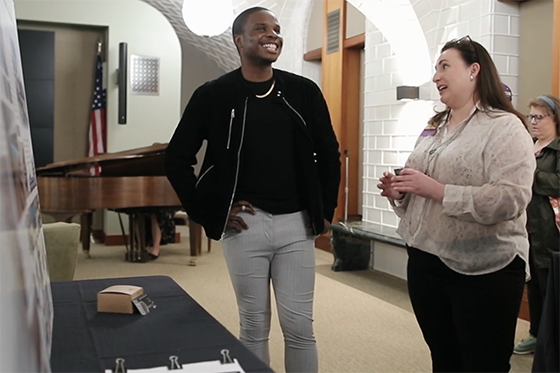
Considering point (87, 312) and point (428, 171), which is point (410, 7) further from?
point (87, 312)

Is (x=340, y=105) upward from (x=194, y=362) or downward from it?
upward

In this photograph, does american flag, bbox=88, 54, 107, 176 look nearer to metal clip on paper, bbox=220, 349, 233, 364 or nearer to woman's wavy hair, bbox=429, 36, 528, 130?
woman's wavy hair, bbox=429, 36, 528, 130

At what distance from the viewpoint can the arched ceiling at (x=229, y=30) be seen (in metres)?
7.07

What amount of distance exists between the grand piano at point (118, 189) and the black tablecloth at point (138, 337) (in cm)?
393

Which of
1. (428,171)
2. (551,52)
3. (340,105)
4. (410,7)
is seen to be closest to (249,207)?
(428,171)

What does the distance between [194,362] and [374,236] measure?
398 cm

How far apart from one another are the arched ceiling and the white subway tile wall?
5.57 feet

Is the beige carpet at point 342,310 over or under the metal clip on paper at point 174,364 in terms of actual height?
under

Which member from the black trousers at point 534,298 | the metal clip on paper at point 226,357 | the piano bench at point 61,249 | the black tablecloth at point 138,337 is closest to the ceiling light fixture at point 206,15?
the piano bench at point 61,249

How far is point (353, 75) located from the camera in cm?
651

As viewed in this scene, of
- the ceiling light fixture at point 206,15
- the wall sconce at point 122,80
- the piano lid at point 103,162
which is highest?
the ceiling light fixture at point 206,15

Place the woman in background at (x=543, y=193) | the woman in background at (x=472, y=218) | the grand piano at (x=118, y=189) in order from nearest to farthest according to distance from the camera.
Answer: the woman in background at (x=472, y=218)
the woman in background at (x=543, y=193)
the grand piano at (x=118, y=189)

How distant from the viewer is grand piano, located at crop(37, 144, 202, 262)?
5.46 m

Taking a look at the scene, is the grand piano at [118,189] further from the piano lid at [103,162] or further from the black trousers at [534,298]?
the black trousers at [534,298]
